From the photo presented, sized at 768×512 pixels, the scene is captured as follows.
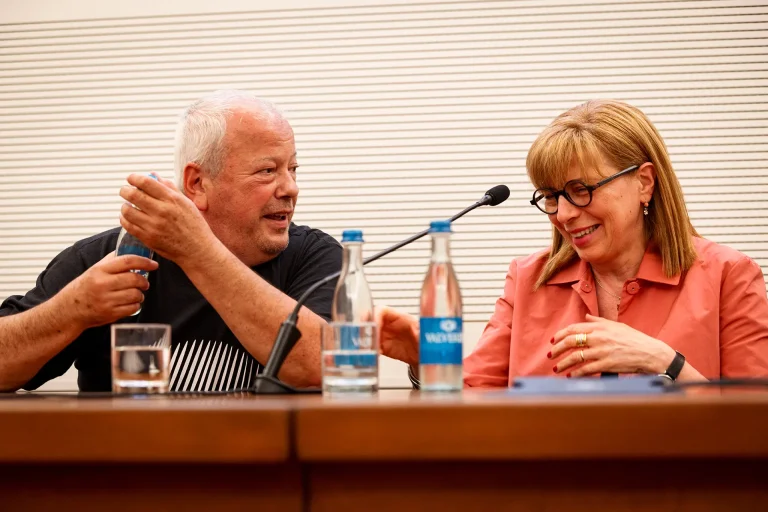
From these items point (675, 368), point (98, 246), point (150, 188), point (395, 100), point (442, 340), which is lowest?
point (675, 368)

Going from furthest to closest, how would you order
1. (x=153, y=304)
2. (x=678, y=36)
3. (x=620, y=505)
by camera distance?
1. (x=678, y=36)
2. (x=153, y=304)
3. (x=620, y=505)

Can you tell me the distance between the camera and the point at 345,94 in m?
2.88

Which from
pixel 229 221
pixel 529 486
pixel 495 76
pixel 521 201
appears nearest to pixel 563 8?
pixel 495 76

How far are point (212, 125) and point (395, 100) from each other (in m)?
1.05

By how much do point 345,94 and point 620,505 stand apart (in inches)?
91.3

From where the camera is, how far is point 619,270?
1.92 metres

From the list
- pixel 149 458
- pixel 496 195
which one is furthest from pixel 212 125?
pixel 149 458

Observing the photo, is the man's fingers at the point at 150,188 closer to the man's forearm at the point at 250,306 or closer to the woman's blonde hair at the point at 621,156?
the man's forearm at the point at 250,306

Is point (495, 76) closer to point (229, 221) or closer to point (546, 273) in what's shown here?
point (546, 273)

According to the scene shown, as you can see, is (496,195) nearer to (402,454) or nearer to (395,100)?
(402,454)

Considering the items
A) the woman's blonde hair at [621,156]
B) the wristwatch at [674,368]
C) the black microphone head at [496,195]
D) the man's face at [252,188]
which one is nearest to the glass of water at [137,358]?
the black microphone head at [496,195]

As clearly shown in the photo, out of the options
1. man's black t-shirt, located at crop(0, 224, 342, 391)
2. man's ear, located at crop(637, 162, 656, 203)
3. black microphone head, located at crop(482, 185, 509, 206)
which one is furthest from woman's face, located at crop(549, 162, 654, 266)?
man's black t-shirt, located at crop(0, 224, 342, 391)

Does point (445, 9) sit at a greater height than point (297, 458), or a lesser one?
greater

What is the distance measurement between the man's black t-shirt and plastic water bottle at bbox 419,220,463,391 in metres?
0.68
